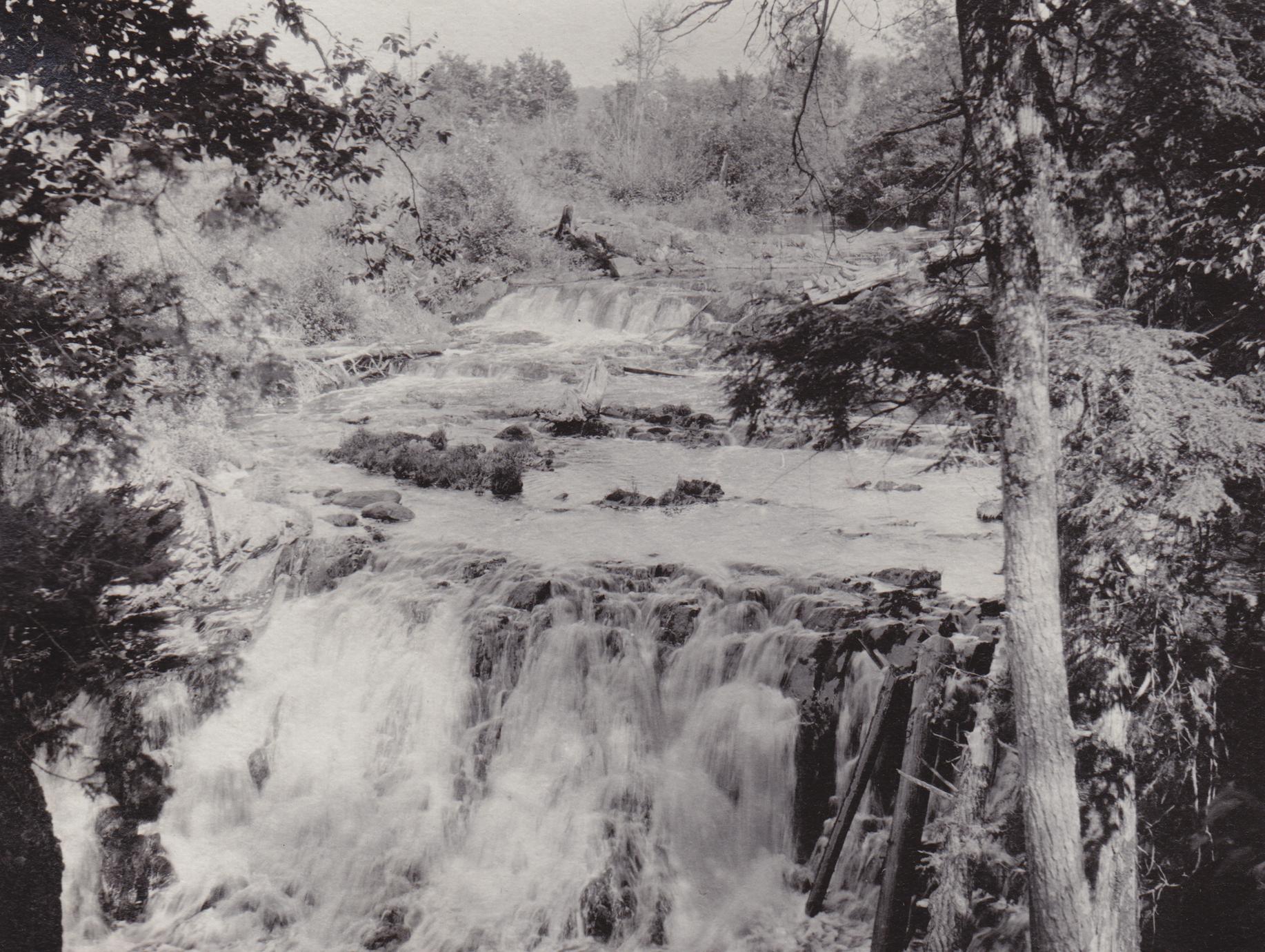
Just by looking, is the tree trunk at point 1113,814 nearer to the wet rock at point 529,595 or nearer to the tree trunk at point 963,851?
the tree trunk at point 963,851

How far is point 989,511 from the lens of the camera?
10461 mm

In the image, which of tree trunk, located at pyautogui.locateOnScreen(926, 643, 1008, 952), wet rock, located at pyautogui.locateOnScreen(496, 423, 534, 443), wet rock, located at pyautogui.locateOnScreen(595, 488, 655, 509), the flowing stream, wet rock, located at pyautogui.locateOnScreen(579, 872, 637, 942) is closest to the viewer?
tree trunk, located at pyautogui.locateOnScreen(926, 643, 1008, 952)

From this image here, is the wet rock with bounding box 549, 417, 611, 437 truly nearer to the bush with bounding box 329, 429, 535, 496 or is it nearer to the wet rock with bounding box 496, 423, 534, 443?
the wet rock with bounding box 496, 423, 534, 443

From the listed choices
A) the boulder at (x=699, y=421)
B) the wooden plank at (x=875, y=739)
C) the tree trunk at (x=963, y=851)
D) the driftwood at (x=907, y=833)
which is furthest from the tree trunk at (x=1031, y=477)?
the boulder at (x=699, y=421)

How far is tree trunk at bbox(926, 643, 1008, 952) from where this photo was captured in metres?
4.71

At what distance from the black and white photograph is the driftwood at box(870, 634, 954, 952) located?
31 millimetres

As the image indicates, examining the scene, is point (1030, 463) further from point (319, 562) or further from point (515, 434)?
point (515, 434)

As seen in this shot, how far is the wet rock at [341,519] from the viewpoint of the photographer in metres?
10.7

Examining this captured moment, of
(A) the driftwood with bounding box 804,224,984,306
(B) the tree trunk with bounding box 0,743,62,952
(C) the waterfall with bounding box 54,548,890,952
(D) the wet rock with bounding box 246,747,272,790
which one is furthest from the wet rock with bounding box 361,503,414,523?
(A) the driftwood with bounding box 804,224,984,306

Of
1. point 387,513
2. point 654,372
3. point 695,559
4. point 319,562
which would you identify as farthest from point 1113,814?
point 654,372

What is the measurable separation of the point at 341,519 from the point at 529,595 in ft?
10.5

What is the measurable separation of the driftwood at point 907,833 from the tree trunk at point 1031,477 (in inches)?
36.6

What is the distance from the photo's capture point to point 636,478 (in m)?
12.4

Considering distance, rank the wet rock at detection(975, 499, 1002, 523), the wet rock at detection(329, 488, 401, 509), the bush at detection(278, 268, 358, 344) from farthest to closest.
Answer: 1. the bush at detection(278, 268, 358, 344)
2. the wet rock at detection(329, 488, 401, 509)
3. the wet rock at detection(975, 499, 1002, 523)
